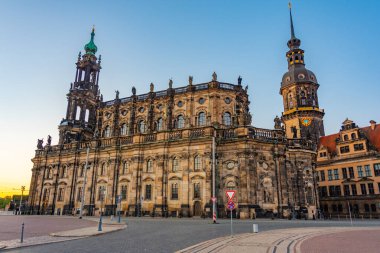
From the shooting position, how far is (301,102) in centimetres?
6219

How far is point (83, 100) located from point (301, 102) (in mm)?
48522

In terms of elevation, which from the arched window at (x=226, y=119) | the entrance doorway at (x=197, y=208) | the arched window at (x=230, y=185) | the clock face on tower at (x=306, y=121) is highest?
the clock face on tower at (x=306, y=121)

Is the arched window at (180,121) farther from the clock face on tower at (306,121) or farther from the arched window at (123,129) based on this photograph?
the clock face on tower at (306,121)

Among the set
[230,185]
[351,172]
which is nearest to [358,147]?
[351,172]

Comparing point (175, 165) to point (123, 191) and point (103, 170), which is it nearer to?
point (123, 191)

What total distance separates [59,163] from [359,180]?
174ft

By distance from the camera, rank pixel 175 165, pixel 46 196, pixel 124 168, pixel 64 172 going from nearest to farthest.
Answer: pixel 175 165 → pixel 124 168 → pixel 64 172 → pixel 46 196

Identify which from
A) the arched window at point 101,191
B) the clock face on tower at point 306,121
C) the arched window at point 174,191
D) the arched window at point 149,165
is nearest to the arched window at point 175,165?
the arched window at point 174,191

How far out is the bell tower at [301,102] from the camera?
60.6 m

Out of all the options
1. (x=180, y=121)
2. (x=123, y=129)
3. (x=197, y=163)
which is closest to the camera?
(x=197, y=163)

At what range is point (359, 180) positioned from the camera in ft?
155

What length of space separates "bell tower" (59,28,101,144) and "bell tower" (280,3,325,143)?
43.5 metres

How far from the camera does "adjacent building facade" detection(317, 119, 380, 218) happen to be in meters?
45.8

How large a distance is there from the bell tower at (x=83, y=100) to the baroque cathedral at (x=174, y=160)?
23 centimetres
